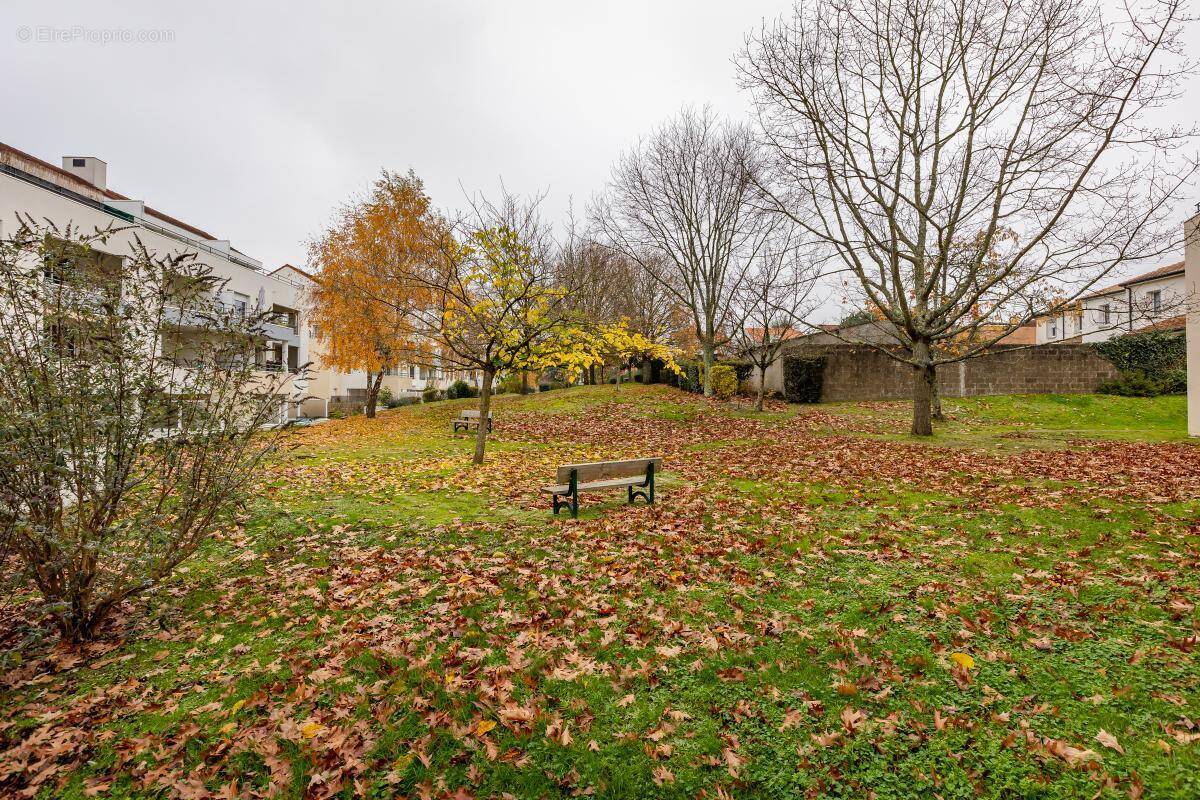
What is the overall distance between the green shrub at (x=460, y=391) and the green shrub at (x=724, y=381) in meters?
19.0

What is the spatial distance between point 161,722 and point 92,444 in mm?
2362

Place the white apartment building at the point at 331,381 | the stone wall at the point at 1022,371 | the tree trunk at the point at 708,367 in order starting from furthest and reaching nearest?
the white apartment building at the point at 331,381, the tree trunk at the point at 708,367, the stone wall at the point at 1022,371

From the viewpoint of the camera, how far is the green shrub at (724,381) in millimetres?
26844

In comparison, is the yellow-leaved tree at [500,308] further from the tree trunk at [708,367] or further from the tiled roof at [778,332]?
the tree trunk at [708,367]

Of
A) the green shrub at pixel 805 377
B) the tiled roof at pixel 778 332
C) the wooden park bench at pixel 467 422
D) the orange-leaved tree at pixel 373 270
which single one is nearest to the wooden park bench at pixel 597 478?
the wooden park bench at pixel 467 422

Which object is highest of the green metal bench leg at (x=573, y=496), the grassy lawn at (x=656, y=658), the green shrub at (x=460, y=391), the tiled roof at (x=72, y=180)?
the tiled roof at (x=72, y=180)

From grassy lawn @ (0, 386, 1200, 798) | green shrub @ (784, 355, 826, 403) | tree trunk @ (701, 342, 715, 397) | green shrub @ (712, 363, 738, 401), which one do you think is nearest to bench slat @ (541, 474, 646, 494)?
grassy lawn @ (0, 386, 1200, 798)

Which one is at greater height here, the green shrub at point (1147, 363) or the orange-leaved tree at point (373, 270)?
the orange-leaved tree at point (373, 270)

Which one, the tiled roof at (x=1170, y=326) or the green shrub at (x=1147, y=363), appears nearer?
the green shrub at (x=1147, y=363)

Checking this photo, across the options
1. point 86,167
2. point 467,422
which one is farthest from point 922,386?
point 86,167

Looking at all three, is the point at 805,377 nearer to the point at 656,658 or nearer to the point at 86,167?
the point at 656,658

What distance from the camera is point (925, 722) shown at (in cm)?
340

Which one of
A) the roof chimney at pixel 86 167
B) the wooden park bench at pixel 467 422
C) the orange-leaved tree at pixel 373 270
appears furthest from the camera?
the roof chimney at pixel 86 167

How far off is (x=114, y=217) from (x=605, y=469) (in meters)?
12.6
